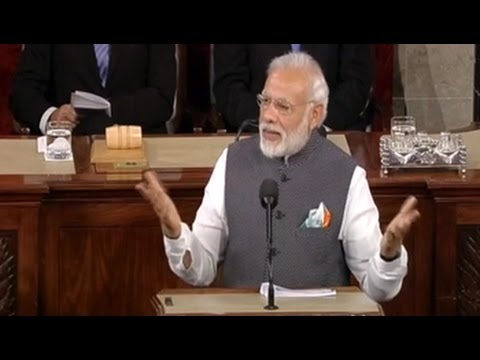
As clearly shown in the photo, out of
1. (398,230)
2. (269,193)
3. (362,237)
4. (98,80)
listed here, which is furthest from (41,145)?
(398,230)

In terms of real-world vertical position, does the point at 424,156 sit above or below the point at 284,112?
below

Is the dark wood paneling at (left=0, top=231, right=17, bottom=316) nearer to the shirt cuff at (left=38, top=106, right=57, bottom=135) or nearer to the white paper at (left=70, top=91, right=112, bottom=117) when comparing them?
the white paper at (left=70, top=91, right=112, bottom=117)

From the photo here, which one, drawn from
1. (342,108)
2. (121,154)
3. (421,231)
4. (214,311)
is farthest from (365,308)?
(342,108)

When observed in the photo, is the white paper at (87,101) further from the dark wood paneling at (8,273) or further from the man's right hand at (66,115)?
the dark wood paneling at (8,273)

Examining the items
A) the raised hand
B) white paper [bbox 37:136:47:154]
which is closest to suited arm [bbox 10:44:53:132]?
white paper [bbox 37:136:47:154]

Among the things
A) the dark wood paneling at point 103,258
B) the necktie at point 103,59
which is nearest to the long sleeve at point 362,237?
the dark wood paneling at point 103,258

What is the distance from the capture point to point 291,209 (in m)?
4.74

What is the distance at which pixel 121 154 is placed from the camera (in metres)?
5.64

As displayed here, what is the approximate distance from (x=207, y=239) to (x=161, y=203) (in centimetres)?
46

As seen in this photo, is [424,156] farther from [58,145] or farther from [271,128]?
[58,145]

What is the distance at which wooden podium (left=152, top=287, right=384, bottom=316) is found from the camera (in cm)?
398

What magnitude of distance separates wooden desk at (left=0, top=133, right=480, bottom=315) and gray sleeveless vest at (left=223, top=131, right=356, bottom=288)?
0.58 m

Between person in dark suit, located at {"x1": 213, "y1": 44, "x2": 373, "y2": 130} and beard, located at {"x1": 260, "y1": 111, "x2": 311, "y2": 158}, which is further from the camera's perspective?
person in dark suit, located at {"x1": 213, "y1": 44, "x2": 373, "y2": 130}
